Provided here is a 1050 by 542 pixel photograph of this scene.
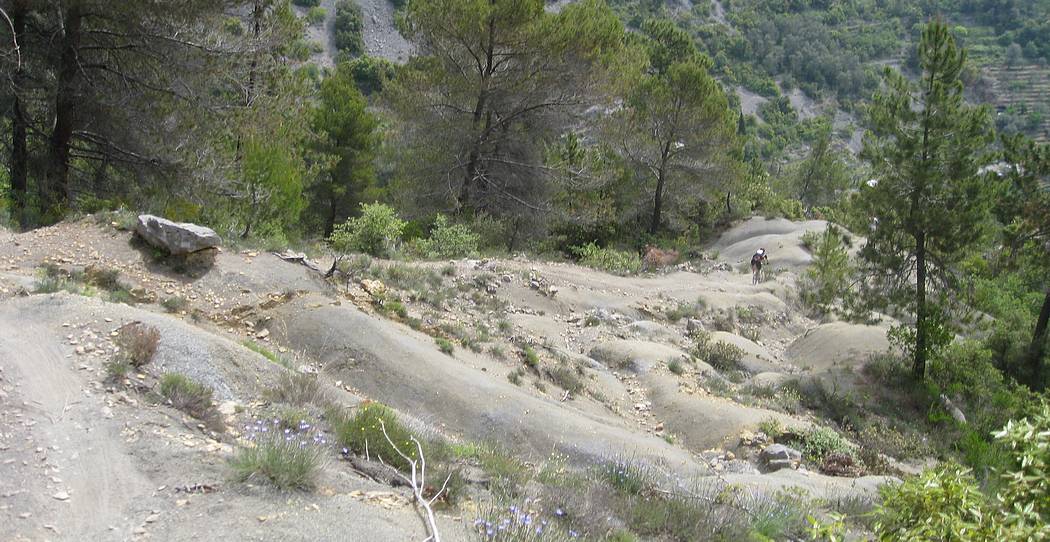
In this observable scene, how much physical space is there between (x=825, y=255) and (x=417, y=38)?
14373 millimetres

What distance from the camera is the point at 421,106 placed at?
2280 cm

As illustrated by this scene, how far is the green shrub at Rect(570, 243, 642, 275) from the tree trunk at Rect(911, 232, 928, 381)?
8263mm

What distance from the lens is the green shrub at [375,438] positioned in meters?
5.00

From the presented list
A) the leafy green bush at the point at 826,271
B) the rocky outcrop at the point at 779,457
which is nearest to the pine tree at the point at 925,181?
the leafy green bush at the point at 826,271

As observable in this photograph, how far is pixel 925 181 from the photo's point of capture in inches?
590

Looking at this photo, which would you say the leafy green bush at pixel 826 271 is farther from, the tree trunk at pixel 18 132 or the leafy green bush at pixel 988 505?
the tree trunk at pixel 18 132

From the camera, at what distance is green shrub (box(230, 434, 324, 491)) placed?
4.12 m

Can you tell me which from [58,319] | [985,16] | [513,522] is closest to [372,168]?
[58,319]

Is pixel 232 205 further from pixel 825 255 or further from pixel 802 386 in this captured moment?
pixel 825 255

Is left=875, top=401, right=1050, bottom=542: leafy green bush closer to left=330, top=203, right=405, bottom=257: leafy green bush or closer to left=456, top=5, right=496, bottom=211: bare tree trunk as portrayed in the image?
left=330, top=203, right=405, bottom=257: leafy green bush

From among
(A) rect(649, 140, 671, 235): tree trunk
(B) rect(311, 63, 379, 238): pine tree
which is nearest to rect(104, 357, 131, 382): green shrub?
(B) rect(311, 63, 379, 238): pine tree

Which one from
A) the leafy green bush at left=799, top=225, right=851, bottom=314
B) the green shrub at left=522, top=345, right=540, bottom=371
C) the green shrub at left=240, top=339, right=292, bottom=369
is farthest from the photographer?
the leafy green bush at left=799, top=225, right=851, bottom=314

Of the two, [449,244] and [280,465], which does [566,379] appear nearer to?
[280,465]

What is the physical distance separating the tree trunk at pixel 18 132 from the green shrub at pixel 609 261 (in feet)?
45.9
